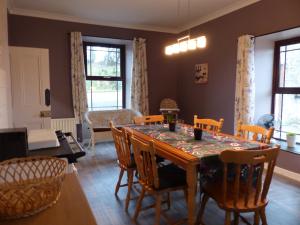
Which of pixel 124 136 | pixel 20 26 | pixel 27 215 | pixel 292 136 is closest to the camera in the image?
pixel 27 215

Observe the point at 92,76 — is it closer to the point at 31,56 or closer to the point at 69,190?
the point at 31,56

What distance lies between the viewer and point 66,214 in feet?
2.69

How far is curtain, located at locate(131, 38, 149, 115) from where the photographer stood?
5398 mm

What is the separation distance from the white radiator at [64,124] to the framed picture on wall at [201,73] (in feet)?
9.03

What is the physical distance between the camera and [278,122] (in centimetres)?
404

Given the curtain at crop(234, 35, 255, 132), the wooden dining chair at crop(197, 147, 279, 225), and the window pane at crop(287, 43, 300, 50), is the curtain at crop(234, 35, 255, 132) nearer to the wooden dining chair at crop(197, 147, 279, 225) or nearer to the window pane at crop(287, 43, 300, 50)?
the window pane at crop(287, 43, 300, 50)

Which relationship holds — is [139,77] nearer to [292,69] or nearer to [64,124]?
[64,124]

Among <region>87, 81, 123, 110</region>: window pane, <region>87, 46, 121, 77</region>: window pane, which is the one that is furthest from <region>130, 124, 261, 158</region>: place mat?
<region>87, 46, 121, 77</region>: window pane

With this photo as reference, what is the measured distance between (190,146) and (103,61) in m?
4.06

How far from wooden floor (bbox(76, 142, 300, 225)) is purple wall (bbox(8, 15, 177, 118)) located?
200 centimetres

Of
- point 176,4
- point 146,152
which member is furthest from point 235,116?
point 146,152

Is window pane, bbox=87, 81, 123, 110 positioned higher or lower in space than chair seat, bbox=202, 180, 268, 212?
higher

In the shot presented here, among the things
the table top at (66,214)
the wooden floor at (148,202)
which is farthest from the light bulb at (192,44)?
the table top at (66,214)

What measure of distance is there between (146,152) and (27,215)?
127 cm
